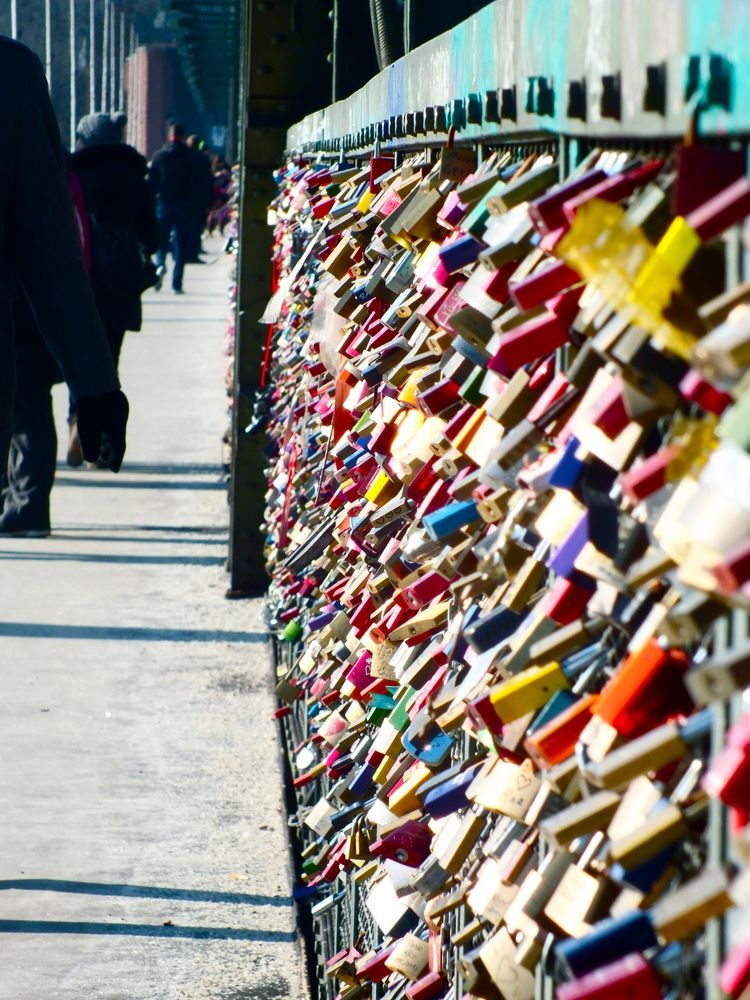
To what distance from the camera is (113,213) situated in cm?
922

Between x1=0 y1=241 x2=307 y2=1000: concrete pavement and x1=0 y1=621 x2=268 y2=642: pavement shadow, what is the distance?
0.02 metres

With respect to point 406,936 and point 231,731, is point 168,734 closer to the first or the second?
point 231,731

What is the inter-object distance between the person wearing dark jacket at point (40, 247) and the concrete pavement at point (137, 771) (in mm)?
1102

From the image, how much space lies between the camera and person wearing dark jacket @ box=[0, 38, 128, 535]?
3902 millimetres

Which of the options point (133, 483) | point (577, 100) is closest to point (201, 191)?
point (133, 483)

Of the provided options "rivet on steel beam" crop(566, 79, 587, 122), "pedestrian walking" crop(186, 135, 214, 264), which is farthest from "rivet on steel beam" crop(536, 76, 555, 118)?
"pedestrian walking" crop(186, 135, 214, 264)

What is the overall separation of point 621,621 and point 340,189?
3119 millimetres

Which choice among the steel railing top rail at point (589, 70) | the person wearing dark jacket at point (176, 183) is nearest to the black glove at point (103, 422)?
the steel railing top rail at point (589, 70)

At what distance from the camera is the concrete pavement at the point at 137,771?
3875mm

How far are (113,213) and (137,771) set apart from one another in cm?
476

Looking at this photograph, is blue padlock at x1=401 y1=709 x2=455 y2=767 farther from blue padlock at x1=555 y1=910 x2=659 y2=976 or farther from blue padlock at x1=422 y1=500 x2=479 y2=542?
blue padlock at x1=555 y1=910 x2=659 y2=976

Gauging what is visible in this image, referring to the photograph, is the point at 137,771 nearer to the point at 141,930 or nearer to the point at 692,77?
the point at 141,930

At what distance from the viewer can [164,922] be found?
4039mm

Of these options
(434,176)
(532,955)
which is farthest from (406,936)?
(434,176)
